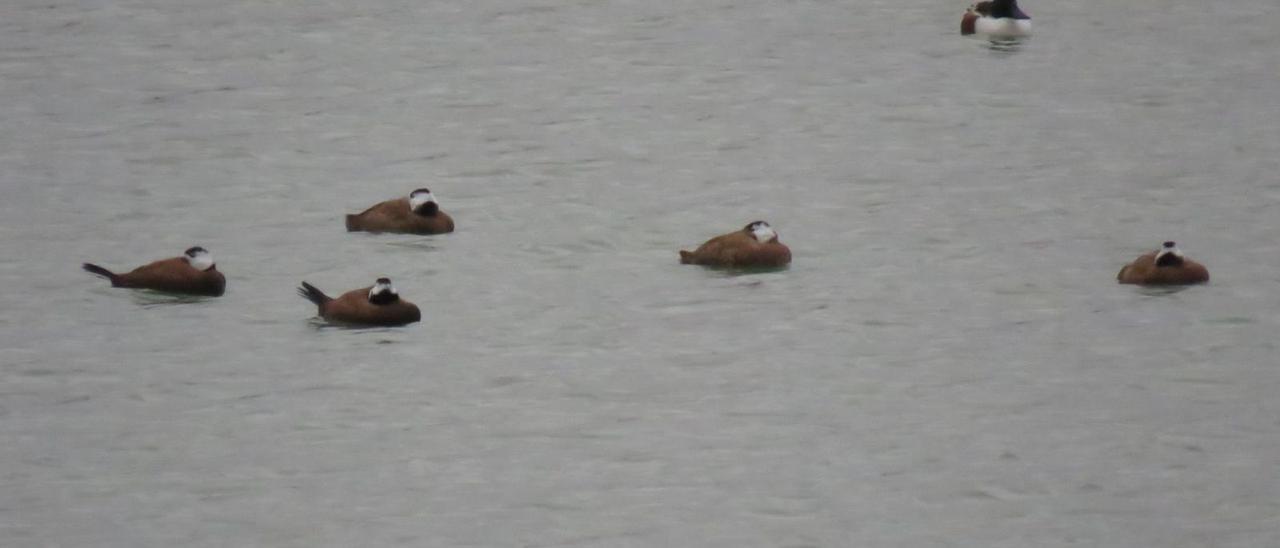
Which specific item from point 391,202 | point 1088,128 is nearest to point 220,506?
point 391,202

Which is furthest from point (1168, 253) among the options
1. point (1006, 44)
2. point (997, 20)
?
point (997, 20)

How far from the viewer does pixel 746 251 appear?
2145cm

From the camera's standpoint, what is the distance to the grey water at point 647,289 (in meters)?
15.5

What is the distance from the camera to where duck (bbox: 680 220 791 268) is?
21.5 meters

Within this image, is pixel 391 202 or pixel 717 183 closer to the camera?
pixel 391 202

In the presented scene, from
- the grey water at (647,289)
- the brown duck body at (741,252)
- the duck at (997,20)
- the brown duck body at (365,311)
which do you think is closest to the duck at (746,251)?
the brown duck body at (741,252)

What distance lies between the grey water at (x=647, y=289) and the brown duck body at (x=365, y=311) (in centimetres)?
16

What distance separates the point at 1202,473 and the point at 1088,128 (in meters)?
12.5

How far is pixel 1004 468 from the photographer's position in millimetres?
16094

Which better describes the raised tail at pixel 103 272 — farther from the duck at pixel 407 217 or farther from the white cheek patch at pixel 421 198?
the white cheek patch at pixel 421 198

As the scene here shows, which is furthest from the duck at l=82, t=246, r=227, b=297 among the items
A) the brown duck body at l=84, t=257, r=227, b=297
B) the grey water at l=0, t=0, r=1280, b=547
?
the grey water at l=0, t=0, r=1280, b=547

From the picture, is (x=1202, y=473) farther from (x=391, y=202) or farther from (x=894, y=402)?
(x=391, y=202)

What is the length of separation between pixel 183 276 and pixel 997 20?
52.5ft

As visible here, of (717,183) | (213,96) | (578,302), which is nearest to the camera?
(578,302)
